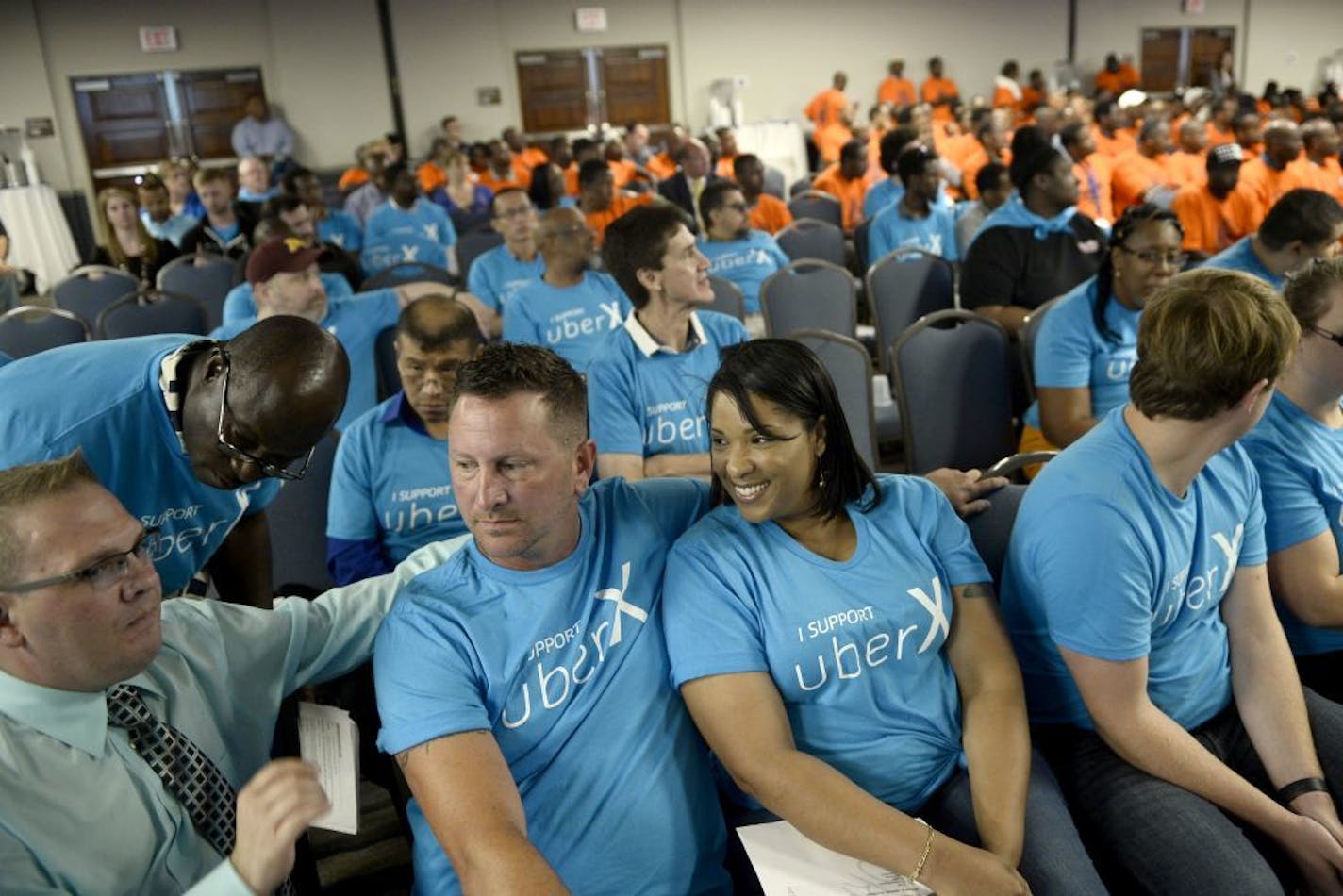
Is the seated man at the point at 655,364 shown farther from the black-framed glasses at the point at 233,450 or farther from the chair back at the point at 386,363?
the chair back at the point at 386,363

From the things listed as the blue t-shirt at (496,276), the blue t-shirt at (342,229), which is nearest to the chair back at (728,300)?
the blue t-shirt at (496,276)

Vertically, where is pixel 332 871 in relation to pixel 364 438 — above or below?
below

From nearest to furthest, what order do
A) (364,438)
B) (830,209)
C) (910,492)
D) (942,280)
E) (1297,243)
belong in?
(910,492) < (364,438) < (1297,243) < (942,280) < (830,209)

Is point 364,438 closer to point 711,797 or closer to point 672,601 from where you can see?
point 672,601

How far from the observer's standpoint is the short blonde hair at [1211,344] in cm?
157

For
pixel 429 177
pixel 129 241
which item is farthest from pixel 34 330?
pixel 429 177

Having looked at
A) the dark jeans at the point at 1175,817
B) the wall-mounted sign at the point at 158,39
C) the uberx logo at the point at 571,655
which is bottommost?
the dark jeans at the point at 1175,817

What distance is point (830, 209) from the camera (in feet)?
25.8

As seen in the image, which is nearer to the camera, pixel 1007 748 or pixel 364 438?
pixel 1007 748

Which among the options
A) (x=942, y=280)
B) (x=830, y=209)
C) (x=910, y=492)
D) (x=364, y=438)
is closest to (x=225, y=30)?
(x=830, y=209)

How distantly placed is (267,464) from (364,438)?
32.4 inches

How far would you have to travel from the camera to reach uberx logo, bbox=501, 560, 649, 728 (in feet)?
5.09

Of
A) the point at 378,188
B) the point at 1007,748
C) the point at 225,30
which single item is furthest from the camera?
the point at 225,30

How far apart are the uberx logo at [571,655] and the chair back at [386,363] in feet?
8.29
